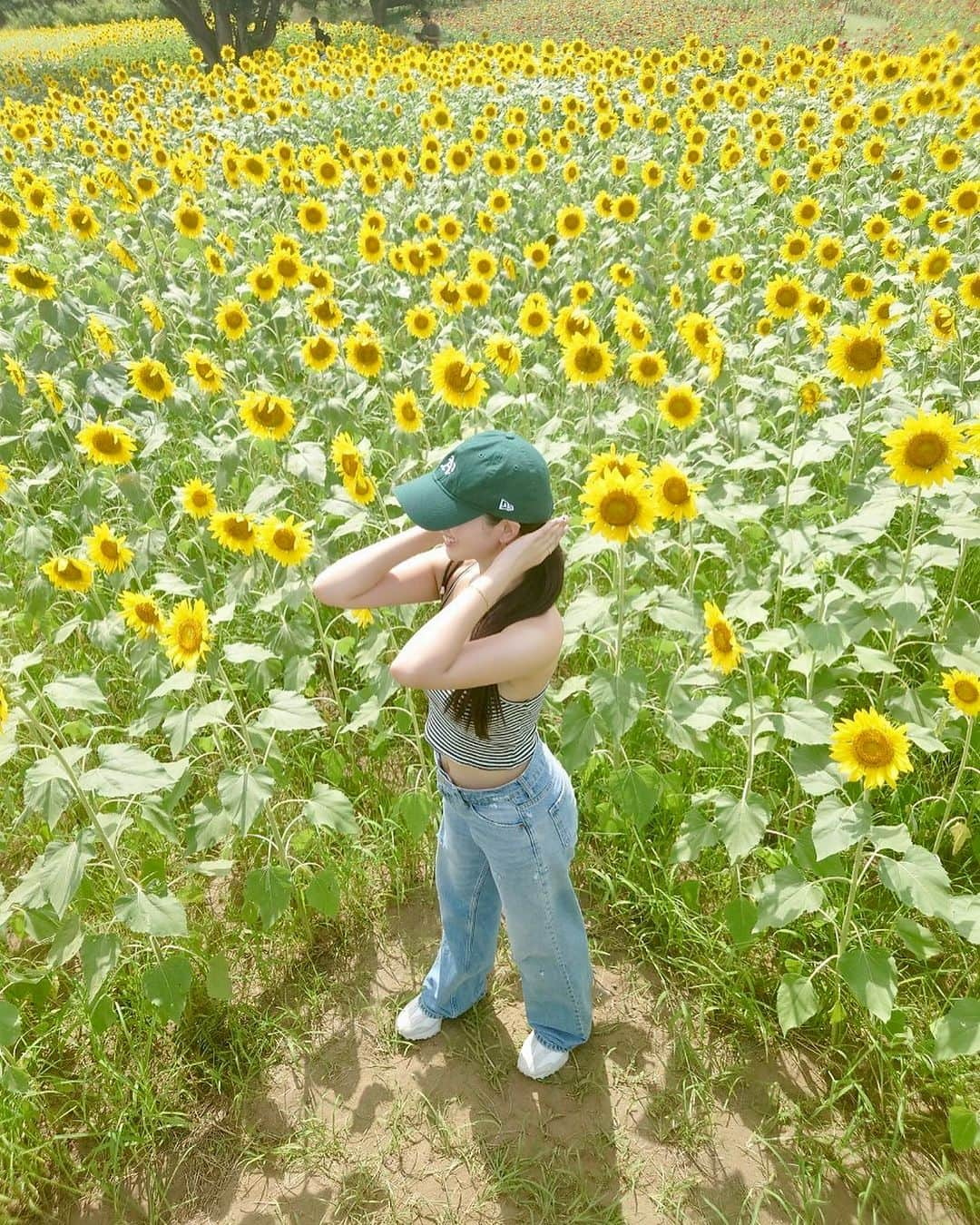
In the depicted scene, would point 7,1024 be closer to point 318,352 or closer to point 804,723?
point 804,723

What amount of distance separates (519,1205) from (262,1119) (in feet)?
2.70

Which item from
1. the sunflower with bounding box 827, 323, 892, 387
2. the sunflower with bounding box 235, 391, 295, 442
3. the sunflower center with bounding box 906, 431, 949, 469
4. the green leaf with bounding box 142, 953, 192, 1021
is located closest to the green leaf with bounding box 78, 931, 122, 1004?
the green leaf with bounding box 142, 953, 192, 1021

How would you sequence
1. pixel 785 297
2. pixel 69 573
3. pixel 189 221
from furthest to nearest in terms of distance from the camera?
1. pixel 189 221
2. pixel 785 297
3. pixel 69 573

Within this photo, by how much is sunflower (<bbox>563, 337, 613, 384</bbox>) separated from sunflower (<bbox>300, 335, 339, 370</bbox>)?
1.23 metres

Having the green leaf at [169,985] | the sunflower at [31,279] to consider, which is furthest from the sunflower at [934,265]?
the green leaf at [169,985]

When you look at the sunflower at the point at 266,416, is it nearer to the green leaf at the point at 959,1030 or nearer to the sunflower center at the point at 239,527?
the sunflower center at the point at 239,527

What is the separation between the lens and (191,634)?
8.26ft

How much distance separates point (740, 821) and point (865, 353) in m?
1.91

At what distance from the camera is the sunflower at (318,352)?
4129mm

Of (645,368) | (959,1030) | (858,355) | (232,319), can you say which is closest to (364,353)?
(232,319)

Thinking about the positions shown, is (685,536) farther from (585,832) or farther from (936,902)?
(936,902)

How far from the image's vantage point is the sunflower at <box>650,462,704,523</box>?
2549 mm

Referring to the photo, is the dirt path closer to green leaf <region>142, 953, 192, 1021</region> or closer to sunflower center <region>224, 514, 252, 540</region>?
green leaf <region>142, 953, 192, 1021</region>

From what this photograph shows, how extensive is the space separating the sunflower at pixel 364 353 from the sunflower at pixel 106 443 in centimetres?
119
